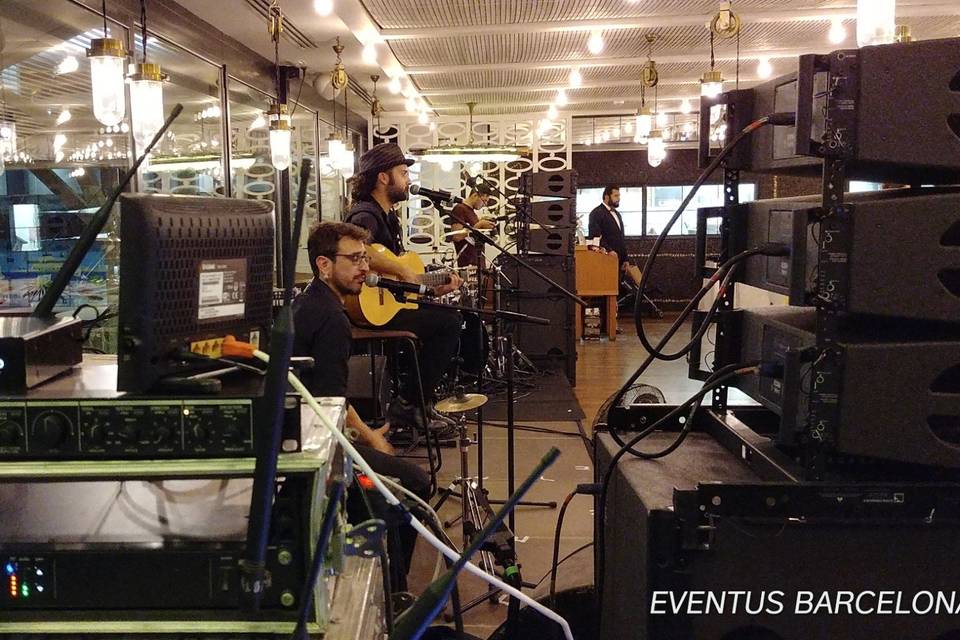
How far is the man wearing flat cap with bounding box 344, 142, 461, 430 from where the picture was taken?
3.83 metres

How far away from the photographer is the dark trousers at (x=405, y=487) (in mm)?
1613

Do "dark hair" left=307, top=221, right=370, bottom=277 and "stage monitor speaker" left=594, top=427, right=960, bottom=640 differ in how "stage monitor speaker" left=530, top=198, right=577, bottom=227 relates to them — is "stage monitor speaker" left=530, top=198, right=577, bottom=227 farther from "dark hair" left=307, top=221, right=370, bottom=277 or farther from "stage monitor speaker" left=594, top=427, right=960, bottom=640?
"stage monitor speaker" left=594, top=427, right=960, bottom=640

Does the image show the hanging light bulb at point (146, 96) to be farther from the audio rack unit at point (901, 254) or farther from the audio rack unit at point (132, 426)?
the audio rack unit at point (901, 254)

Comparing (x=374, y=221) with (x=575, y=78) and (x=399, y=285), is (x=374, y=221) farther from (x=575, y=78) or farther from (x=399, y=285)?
(x=575, y=78)

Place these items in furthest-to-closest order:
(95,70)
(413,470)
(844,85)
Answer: (95,70) < (413,470) < (844,85)

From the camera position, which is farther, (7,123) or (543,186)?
(543,186)

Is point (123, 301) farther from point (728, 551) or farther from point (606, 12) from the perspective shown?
point (606, 12)

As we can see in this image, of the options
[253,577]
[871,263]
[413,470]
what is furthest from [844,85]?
[413,470]

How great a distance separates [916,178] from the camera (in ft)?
4.43

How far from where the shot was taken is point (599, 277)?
8805 millimetres

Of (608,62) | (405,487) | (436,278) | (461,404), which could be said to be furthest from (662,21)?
(405,487)

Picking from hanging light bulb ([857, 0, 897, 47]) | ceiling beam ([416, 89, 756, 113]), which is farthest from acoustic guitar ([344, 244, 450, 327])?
ceiling beam ([416, 89, 756, 113])

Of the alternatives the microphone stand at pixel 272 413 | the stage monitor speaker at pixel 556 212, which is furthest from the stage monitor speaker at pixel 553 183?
the microphone stand at pixel 272 413

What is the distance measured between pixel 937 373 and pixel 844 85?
453mm
